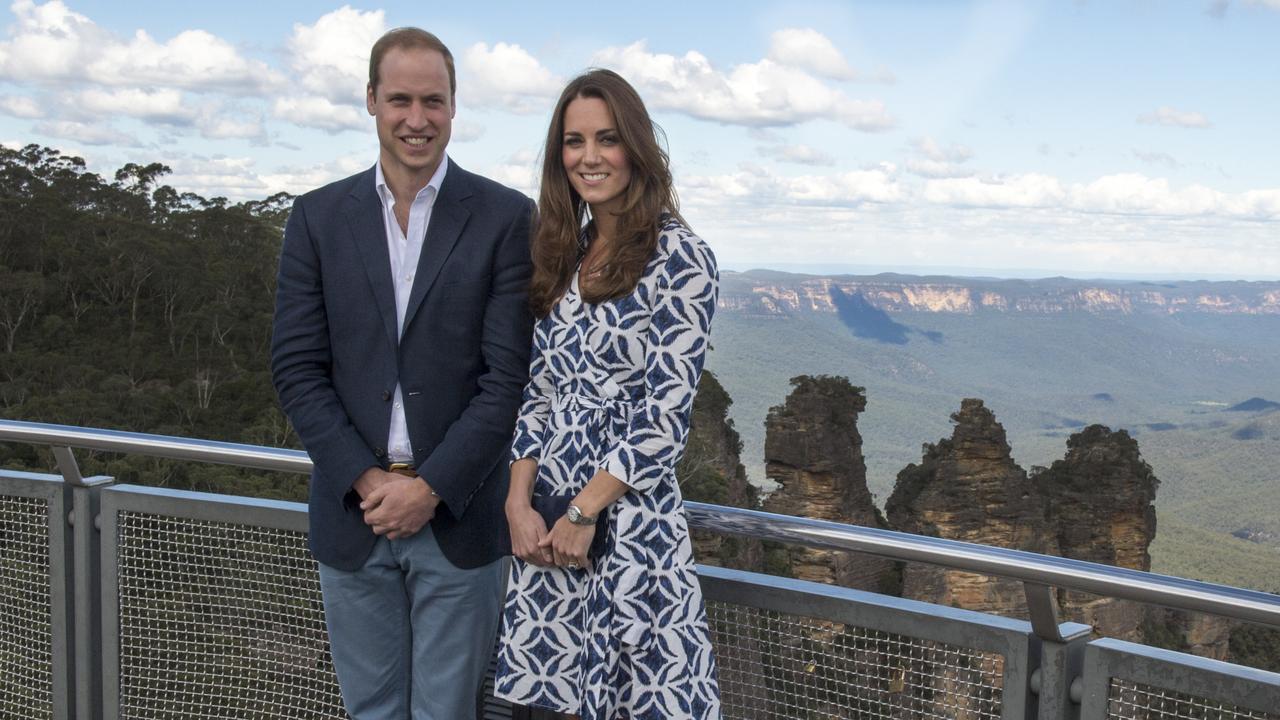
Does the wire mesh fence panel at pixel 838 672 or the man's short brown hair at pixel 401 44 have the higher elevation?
the man's short brown hair at pixel 401 44

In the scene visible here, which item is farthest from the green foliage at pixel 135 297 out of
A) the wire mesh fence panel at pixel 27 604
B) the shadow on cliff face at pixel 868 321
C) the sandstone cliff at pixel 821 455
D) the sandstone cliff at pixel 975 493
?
the shadow on cliff face at pixel 868 321

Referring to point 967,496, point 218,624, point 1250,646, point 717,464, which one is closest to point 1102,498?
point 967,496

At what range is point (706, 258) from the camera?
7.12ft

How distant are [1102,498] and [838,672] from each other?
44.6 metres

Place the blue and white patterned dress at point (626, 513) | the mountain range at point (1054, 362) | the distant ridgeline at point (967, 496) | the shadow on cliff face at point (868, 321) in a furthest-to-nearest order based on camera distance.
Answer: the shadow on cliff face at point (868, 321)
the mountain range at point (1054, 362)
the distant ridgeline at point (967, 496)
the blue and white patterned dress at point (626, 513)

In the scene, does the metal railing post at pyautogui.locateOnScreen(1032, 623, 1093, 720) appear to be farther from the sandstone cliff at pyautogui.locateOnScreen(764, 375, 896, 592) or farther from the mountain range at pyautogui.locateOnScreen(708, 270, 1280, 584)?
the mountain range at pyautogui.locateOnScreen(708, 270, 1280, 584)

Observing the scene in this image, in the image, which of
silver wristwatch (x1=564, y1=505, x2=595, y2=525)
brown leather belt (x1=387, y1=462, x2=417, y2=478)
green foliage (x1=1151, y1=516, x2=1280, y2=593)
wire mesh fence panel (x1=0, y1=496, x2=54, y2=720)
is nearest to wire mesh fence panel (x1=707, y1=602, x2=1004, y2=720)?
silver wristwatch (x1=564, y1=505, x2=595, y2=525)

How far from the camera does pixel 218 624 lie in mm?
2916

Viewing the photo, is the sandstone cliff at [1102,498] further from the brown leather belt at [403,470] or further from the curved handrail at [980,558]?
the brown leather belt at [403,470]

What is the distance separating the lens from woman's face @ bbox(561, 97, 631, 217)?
7.29 feet

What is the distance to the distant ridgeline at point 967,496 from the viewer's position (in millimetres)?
41000

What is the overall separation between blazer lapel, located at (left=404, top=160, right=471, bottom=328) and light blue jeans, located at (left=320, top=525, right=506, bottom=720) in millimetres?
456

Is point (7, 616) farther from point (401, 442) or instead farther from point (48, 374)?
point (48, 374)

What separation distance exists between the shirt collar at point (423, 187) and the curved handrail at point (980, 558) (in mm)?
575
